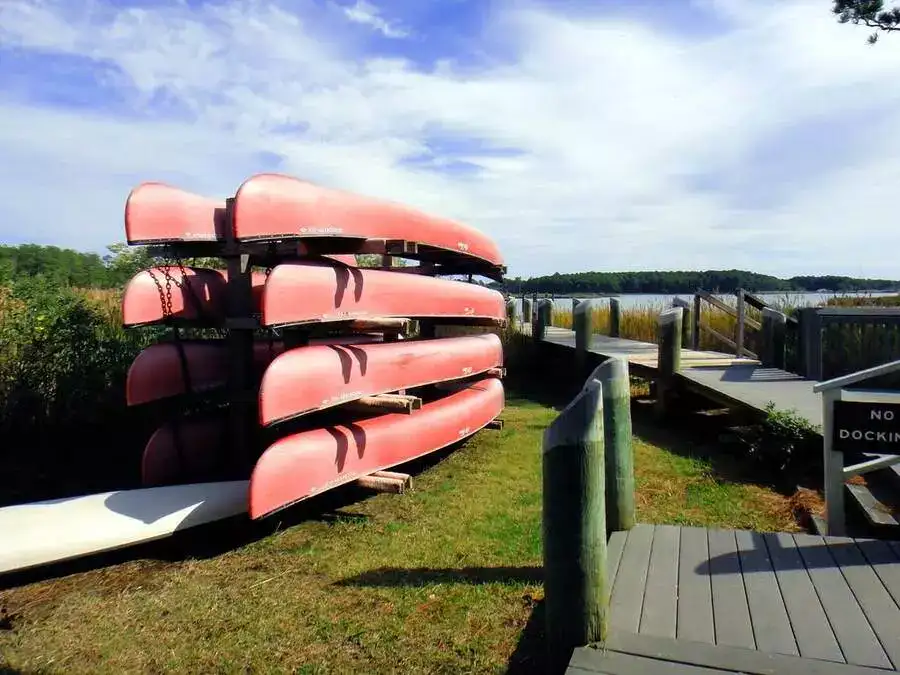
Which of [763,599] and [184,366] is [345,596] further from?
[184,366]

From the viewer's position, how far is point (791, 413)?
5812mm

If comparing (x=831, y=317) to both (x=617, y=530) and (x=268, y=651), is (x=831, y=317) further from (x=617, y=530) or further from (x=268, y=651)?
(x=268, y=651)

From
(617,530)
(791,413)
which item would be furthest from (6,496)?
(791,413)

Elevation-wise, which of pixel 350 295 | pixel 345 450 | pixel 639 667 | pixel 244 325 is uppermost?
pixel 350 295

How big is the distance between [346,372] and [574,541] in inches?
117

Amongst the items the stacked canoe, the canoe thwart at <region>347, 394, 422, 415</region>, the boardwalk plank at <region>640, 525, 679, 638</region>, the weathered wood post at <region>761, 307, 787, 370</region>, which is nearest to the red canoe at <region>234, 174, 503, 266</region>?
the stacked canoe

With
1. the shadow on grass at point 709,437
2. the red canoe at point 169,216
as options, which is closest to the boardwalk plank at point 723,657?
the shadow on grass at point 709,437

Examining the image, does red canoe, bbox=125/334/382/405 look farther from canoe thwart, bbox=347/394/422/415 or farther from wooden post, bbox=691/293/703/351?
wooden post, bbox=691/293/703/351

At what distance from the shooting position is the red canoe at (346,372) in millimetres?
4492

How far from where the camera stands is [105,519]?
4363 millimetres

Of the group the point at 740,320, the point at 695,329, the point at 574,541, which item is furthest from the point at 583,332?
the point at 574,541

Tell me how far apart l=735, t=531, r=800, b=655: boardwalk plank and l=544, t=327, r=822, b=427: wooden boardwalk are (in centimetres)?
285

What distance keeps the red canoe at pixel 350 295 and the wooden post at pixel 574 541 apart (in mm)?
2664

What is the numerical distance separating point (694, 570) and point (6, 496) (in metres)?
5.63
